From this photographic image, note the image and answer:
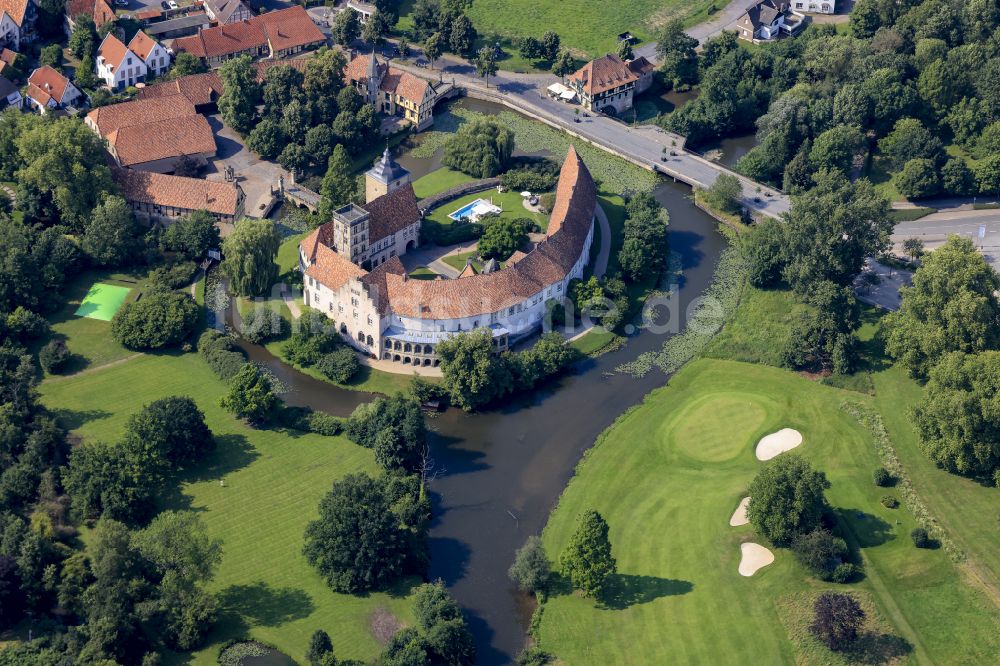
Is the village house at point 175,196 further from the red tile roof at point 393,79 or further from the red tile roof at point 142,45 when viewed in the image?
the red tile roof at point 393,79

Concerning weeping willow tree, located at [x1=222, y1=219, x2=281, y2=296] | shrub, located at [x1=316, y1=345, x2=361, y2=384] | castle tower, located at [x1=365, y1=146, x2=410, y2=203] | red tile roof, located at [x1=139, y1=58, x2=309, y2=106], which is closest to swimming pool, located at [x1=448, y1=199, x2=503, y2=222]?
castle tower, located at [x1=365, y1=146, x2=410, y2=203]

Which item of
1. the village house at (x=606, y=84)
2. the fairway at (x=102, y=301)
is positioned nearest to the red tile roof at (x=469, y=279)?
the fairway at (x=102, y=301)

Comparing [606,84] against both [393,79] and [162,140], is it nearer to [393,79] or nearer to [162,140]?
[393,79]

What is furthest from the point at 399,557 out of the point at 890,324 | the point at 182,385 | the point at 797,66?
the point at 797,66

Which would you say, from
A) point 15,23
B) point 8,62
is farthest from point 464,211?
point 15,23

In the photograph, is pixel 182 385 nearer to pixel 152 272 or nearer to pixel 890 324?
pixel 152 272

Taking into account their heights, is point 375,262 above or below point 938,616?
above
